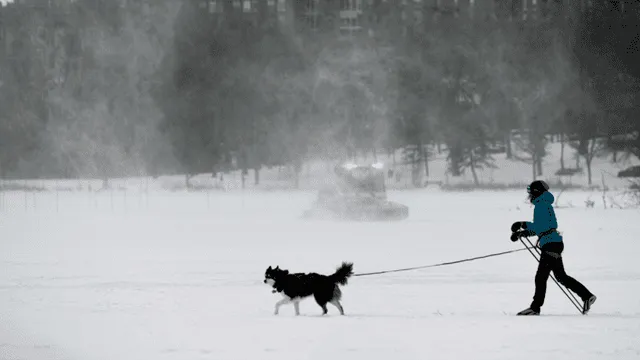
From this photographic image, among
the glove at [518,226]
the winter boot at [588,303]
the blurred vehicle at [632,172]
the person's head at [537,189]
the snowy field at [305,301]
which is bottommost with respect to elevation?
the blurred vehicle at [632,172]

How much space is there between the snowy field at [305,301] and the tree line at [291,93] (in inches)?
1788

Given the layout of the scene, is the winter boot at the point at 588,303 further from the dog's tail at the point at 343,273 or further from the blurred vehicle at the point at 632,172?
the blurred vehicle at the point at 632,172

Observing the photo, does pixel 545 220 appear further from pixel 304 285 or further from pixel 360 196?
pixel 360 196

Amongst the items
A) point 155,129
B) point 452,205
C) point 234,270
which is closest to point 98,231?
point 234,270

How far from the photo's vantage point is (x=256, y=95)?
84.1 metres

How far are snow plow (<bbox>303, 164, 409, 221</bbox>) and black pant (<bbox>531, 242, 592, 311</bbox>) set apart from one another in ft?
70.5

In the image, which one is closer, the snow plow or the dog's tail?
the dog's tail

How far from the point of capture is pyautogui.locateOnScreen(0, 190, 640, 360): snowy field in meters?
11.6

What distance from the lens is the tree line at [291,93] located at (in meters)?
80.2

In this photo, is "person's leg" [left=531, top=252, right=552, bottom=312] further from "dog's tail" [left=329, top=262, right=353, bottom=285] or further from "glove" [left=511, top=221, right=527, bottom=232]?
"dog's tail" [left=329, top=262, right=353, bottom=285]

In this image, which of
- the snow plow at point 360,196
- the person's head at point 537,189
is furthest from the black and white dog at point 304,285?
the snow plow at point 360,196

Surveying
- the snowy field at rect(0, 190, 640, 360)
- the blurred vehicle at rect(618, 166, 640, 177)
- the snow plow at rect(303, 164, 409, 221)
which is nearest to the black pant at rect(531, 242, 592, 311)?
the snowy field at rect(0, 190, 640, 360)

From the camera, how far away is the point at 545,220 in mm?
13328

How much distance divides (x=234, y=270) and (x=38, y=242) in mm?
9768
